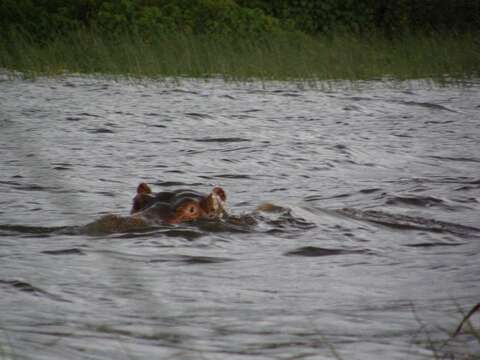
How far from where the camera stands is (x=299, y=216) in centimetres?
461

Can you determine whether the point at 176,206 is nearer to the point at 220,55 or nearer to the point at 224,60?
the point at 224,60

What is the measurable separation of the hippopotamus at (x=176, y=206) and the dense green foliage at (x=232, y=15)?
15.5 meters

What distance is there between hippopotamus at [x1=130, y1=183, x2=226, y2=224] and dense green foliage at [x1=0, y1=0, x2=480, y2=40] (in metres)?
15.5

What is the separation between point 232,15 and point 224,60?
715 centimetres

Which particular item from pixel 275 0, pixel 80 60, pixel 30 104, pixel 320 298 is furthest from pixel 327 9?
pixel 320 298

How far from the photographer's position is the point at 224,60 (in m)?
15.3

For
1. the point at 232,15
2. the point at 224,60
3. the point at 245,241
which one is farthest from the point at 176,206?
the point at 232,15

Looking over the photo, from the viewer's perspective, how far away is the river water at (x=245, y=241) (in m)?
2.31

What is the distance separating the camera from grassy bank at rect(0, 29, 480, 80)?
14.8 metres

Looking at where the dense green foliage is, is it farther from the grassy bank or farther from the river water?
the river water

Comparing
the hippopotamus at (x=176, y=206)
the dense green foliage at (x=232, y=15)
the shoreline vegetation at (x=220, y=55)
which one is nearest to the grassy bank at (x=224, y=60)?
the shoreline vegetation at (x=220, y=55)

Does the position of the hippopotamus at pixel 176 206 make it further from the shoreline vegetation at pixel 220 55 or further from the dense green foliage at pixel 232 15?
the dense green foliage at pixel 232 15

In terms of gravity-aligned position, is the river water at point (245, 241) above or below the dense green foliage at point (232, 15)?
below

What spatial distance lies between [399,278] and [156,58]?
1201 centimetres
